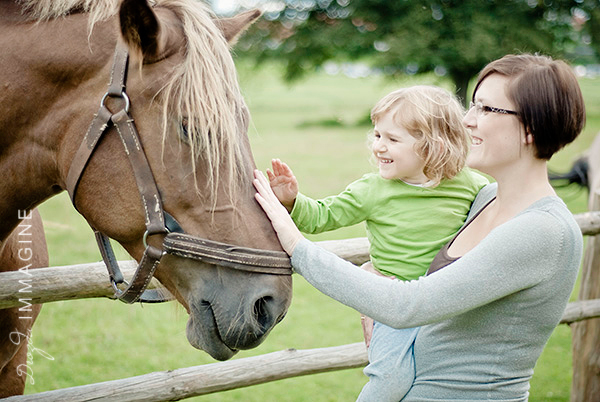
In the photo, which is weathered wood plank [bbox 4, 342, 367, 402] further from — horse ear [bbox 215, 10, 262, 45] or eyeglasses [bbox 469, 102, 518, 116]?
eyeglasses [bbox 469, 102, 518, 116]

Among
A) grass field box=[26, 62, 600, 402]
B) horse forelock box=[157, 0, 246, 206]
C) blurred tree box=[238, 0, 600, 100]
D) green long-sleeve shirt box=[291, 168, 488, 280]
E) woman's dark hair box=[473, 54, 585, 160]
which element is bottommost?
blurred tree box=[238, 0, 600, 100]

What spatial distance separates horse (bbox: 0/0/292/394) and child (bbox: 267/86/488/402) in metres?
0.39

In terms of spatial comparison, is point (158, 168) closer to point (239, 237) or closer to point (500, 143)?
point (239, 237)

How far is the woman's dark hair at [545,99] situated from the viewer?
1561 millimetres

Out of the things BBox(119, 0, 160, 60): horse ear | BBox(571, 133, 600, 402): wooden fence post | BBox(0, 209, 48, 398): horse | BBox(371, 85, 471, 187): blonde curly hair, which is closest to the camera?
BBox(119, 0, 160, 60): horse ear

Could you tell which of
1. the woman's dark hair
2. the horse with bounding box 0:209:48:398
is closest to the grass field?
the horse with bounding box 0:209:48:398

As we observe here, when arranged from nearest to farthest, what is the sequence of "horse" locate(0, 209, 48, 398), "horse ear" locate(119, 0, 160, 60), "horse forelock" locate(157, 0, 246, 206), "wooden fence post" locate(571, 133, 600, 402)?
"horse ear" locate(119, 0, 160, 60) → "horse forelock" locate(157, 0, 246, 206) → "horse" locate(0, 209, 48, 398) → "wooden fence post" locate(571, 133, 600, 402)

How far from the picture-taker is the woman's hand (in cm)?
165

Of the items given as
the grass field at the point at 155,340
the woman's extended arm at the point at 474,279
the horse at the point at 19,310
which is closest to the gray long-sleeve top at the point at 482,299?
the woman's extended arm at the point at 474,279

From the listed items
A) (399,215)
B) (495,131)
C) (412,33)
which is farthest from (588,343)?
(412,33)

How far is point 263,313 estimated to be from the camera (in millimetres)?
1632

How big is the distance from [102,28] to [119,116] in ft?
1.01

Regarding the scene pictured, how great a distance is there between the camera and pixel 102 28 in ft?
5.60

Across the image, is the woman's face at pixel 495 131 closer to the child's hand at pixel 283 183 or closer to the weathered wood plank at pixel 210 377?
the child's hand at pixel 283 183
